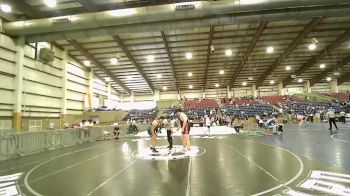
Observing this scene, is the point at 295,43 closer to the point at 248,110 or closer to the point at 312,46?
the point at 312,46

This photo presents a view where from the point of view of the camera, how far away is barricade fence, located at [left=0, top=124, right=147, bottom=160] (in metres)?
12.7

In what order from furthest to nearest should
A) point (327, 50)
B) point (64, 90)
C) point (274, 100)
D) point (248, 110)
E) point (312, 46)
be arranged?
1. point (274, 100)
2. point (248, 110)
3. point (327, 50)
4. point (312, 46)
5. point (64, 90)

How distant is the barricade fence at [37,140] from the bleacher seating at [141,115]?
1781 centimetres

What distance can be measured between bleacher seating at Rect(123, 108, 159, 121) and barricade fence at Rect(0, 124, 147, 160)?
17808 mm

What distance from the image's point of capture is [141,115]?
1666 inches

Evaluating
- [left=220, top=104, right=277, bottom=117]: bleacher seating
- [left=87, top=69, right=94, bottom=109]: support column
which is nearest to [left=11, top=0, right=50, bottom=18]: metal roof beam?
[left=87, top=69, right=94, bottom=109]: support column

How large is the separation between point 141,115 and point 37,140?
27347 mm

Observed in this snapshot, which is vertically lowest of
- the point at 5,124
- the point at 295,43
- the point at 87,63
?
the point at 5,124

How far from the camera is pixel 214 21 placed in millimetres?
20266

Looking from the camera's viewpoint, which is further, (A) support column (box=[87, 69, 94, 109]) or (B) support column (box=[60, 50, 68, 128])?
(A) support column (box=[87, 69, 94, 109])

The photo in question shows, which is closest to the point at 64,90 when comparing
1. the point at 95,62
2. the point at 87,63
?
the point at 95,62

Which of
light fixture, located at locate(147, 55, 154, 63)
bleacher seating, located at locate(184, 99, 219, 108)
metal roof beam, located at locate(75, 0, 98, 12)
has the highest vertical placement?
metal roof beam, located at locate(75, 0, 98, 12)

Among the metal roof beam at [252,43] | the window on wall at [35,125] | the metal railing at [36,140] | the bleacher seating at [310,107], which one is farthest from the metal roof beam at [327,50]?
the window on wall at [35,125]

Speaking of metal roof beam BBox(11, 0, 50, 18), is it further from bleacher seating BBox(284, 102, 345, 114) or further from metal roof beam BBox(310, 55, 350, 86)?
metal roof beam BBox(310, 55, 350, 86)
